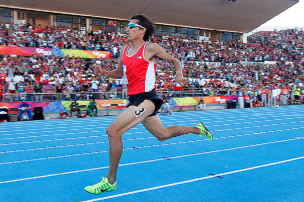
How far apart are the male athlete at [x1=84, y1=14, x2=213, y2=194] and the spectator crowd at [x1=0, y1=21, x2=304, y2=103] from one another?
1296cm

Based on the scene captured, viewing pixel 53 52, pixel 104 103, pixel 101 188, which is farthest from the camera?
pixel 53 52

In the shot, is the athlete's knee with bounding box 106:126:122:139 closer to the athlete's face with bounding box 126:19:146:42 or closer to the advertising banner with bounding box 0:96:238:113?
the athlete's face with bounding box 126:19:146:42

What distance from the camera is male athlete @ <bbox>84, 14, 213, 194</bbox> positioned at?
3566mm

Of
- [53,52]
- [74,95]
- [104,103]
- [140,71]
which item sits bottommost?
[104,103]

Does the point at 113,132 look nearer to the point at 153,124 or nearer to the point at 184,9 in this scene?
the point at 153,124

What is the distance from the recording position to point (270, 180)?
446 cm

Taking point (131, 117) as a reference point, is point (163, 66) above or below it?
above

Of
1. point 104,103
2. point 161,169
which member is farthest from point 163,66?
point 161,169

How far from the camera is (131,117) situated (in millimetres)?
3580

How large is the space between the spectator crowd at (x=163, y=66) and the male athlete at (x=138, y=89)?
13.0 m

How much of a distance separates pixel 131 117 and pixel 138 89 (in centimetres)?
43

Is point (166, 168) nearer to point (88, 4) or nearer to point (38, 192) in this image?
point (38, 192)

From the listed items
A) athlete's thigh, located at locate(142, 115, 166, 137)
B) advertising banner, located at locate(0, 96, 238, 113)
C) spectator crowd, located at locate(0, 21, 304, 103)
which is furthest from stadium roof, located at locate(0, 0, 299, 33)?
athlete's thigh, located at locate(142, 115, 166, 137)

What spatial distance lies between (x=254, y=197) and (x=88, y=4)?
95.0 feet
